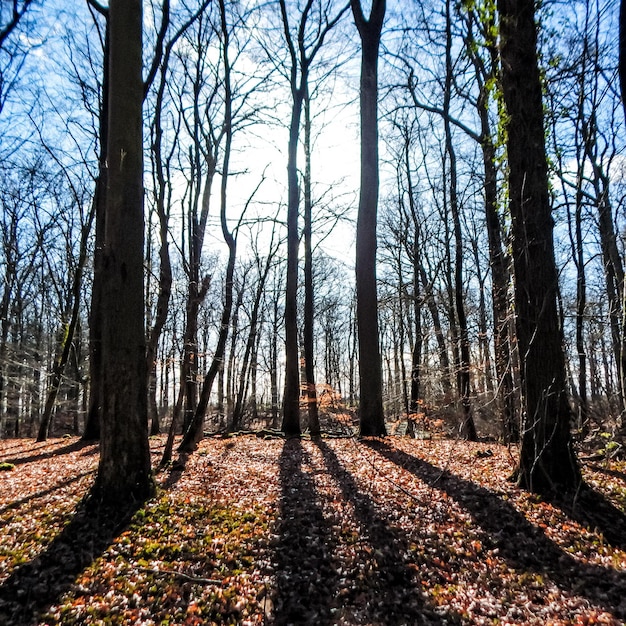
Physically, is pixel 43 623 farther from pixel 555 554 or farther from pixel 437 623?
pixel 555 554

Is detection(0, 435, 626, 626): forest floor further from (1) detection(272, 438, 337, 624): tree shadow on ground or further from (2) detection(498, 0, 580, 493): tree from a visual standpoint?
(2) detection(498, 0, 580, 493): tree

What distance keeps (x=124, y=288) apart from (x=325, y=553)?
12.5ft

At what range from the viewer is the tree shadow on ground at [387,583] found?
294 centimetres

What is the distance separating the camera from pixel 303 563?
11.8ft

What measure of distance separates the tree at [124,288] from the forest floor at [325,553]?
1.65 ft

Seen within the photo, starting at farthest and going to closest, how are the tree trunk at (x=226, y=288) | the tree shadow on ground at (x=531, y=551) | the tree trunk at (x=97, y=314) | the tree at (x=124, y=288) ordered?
the tree trunk at (x=97, y=314) → the tree trunk at (x=226, y=288) → the tree at (x=124, y=288) → the tree shadow on ground at (x=531, y=551)

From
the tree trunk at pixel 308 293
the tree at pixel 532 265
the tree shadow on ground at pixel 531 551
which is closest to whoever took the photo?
the tree shadow on ground at pixel 531 551

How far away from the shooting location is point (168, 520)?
4289mm

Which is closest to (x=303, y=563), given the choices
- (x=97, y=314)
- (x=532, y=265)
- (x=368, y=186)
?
(x=532, y=265)

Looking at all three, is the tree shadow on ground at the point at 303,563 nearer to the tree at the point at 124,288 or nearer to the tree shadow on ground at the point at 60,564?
the tree shadow on ground at the point at 60,564

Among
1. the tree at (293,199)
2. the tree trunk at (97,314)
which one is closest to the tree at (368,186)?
the tree at (293,199)

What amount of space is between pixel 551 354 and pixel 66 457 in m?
9.35

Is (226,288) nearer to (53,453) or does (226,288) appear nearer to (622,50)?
(53,453)

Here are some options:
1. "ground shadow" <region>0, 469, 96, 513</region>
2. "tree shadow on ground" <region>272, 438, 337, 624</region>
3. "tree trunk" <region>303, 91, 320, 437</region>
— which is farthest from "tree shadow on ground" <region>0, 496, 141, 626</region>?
"tree trunk" <region>303, 91, 320, 437</region>
